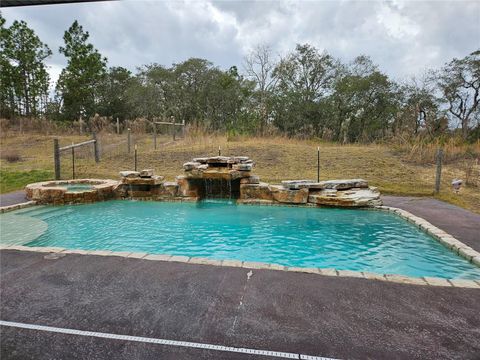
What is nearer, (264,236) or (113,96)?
(264,236)

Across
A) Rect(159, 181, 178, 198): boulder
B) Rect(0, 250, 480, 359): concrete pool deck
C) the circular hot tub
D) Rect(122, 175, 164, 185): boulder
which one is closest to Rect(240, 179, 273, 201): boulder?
Rect(159, 181, 178, 198): boulder

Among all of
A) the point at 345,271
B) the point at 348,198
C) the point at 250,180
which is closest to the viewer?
the point at 345,271

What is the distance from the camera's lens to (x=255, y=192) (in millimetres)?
7562

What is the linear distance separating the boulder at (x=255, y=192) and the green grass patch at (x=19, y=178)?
643 centimetres

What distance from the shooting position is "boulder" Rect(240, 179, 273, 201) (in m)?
7.45

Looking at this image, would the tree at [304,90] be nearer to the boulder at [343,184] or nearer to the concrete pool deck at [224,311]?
the boulder at [343,184]

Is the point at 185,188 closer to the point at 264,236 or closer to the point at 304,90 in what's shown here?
the point at 264,236

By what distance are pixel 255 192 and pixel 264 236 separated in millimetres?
2635

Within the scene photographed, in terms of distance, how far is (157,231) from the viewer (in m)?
5.23

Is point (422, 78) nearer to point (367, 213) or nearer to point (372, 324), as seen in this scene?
point (367, 213)

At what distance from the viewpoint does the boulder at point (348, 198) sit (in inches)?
260

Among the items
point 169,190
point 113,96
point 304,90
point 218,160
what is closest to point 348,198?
point 218,160

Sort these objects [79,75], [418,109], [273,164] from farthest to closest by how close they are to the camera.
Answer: [79,75], [418,109], [273,164]

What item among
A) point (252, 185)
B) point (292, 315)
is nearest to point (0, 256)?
point (292, 315)
